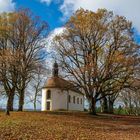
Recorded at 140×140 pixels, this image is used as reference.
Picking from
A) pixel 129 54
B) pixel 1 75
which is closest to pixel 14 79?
pixel 1 75

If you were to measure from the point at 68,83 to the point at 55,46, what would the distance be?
6.18 metres

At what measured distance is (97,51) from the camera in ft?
175

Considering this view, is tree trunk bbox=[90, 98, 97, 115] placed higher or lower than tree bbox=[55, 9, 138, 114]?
lower

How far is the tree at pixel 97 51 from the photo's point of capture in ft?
166

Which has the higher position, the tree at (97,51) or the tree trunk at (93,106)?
the tree at (97,51)

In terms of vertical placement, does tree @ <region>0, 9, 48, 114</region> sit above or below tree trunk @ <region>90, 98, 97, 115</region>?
above

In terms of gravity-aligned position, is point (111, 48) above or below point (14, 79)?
above

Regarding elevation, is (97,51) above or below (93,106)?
above

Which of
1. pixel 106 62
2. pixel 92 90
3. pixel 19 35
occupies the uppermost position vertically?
pixel 19 35

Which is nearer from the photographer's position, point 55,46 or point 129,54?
point 129,54

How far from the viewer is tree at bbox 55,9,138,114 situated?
5059 cm

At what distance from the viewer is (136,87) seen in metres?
52.3

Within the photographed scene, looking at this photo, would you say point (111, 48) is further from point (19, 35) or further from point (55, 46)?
point (19, 35)

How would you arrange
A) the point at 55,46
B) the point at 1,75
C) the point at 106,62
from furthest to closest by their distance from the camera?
the point at 55,46 → the point at 106,62 → the point at 1,75
